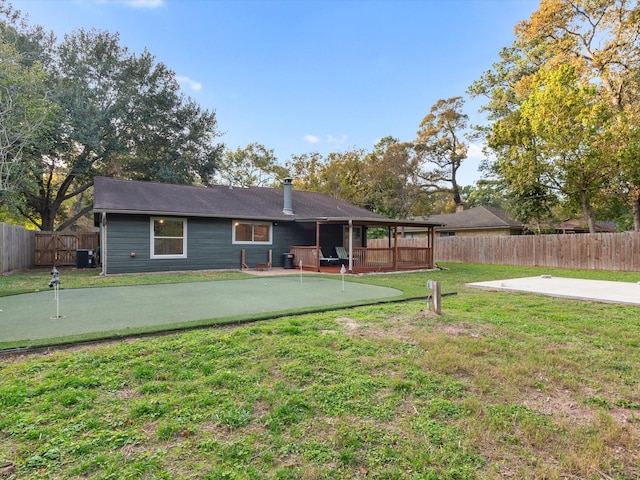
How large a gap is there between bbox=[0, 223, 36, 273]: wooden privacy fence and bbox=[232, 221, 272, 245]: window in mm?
7214

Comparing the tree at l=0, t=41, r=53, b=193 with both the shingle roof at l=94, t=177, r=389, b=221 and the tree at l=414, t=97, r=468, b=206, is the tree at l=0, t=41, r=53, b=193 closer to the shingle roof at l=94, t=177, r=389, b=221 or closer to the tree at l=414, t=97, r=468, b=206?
the shingle roof at l=94, t=177, r=389, b=221

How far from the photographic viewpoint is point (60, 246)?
49.3 feet

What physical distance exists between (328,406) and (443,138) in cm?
2768

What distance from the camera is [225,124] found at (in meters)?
23.6

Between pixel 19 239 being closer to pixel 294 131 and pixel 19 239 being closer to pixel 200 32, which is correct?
pixel 200 32

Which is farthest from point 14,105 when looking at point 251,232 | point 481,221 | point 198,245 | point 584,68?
point 481,221

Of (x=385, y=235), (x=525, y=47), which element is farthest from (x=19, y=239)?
(x=525, y=47)

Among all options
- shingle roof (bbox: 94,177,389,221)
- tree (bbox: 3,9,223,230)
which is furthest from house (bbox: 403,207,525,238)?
tree (bbox: 3,9,223,230)

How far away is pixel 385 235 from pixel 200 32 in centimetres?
1701

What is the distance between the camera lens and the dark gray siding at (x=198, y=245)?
1170 centimetres

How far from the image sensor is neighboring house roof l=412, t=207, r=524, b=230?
22500mm

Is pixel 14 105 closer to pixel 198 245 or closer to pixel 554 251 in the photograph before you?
pixel 198 245

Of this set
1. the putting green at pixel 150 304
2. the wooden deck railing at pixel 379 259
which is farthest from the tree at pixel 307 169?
the putting green at pixel 150 304

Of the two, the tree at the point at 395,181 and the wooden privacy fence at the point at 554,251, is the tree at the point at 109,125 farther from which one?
the wooden privacy fence at the point at 554,251
